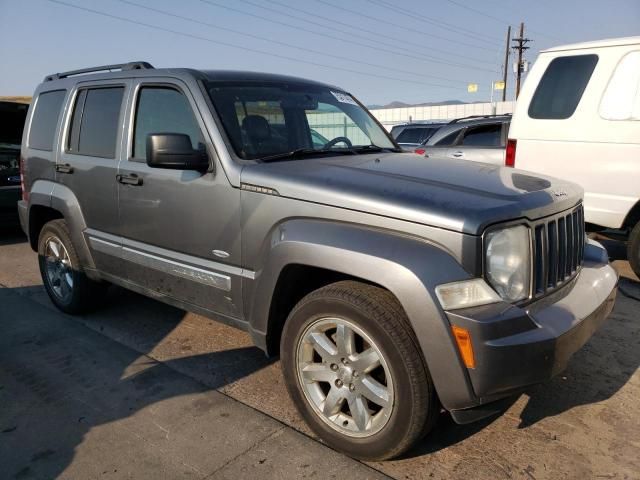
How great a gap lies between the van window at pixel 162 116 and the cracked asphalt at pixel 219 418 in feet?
4.85

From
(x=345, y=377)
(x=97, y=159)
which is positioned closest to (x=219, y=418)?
(x=345, y=377)

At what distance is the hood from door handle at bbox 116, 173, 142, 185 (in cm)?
98

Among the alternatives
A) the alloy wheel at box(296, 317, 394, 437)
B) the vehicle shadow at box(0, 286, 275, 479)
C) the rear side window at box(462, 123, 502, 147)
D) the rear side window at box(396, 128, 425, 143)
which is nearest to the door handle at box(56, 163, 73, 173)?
the vehicle shadow at box(0, 286, 275, 479)

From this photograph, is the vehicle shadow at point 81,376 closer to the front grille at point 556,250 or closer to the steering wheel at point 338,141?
the steering wheel at point 338,141

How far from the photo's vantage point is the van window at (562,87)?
5066 mm

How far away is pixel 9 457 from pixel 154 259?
1.34 m

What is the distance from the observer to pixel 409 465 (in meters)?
2.47

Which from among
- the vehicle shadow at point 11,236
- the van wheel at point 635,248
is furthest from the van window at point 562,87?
the vehicle shadow at point 11,236

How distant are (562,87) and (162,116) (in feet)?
13.1

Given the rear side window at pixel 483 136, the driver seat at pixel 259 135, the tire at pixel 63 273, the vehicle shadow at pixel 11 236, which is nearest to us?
the driver seat at pixel 259 135

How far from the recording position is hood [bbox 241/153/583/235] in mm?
2174

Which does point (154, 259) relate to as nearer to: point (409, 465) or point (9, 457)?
point (9, 457)

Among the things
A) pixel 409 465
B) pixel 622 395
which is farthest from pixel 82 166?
pixel 622 395

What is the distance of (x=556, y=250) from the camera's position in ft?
8.11
